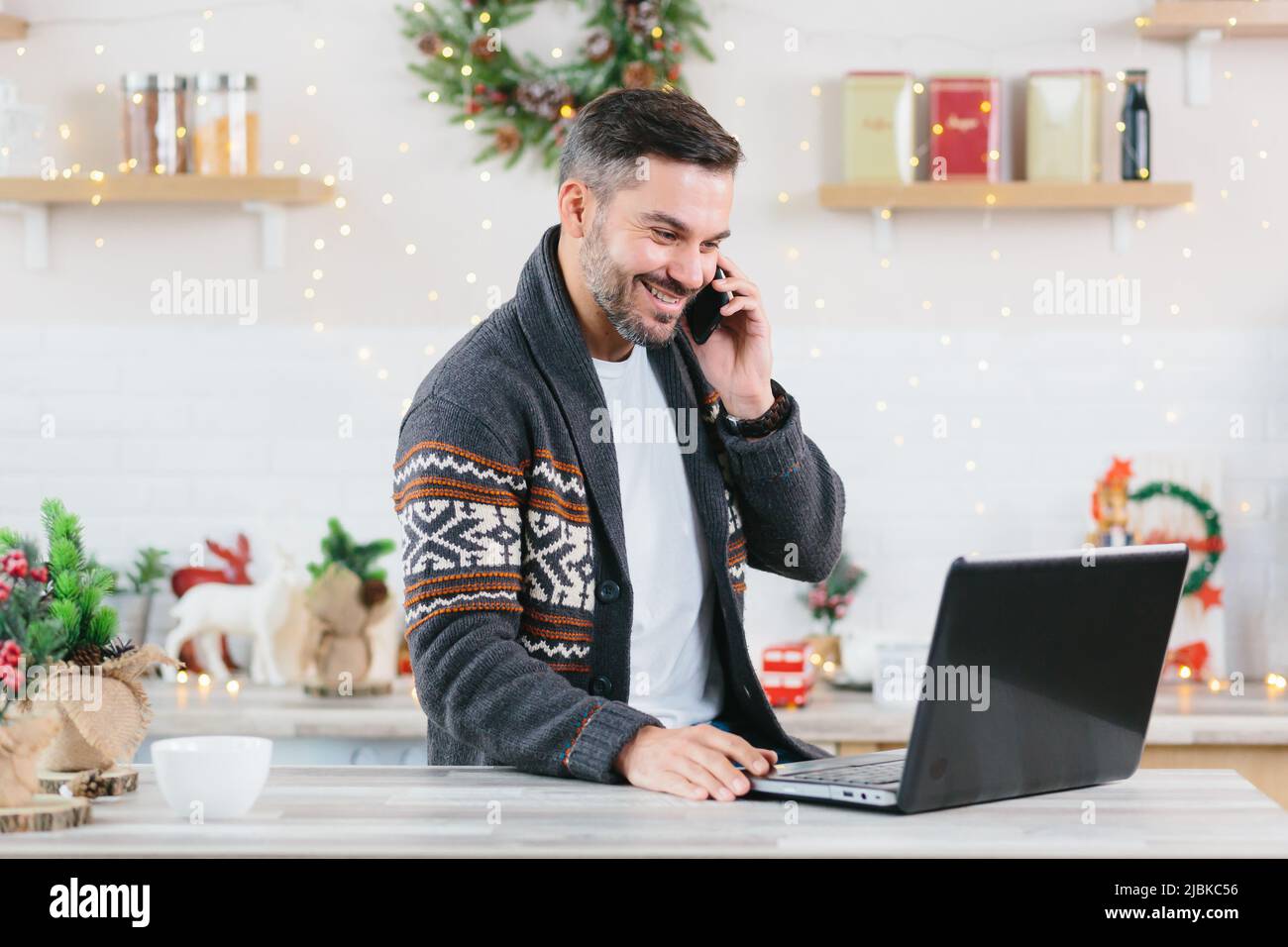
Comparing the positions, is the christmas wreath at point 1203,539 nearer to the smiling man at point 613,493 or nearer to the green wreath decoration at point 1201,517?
the green wreath decoration at point 1201,517

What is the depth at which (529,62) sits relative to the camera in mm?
3309

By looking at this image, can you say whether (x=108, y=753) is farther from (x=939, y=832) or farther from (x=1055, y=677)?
(x=1055, y=677)

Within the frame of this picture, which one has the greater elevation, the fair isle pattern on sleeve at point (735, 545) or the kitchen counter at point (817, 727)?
the fair isle pattern on sleeve at point (735, 545)

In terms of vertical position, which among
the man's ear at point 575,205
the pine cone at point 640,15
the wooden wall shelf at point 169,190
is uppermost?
the pine cone at point 640,15

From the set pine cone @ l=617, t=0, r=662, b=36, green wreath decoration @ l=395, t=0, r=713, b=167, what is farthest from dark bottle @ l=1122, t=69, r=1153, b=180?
pine cone @ l=617, t=0, r=662, b=36

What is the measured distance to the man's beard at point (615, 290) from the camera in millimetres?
1876

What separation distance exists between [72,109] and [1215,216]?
99.4 inches

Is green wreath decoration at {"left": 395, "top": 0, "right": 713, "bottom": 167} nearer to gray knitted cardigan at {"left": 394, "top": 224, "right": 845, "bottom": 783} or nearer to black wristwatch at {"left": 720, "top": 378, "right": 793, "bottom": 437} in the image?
gray knitted cardigan at {"left": 394, "top": 224, "right": 845, "bottom": 783}

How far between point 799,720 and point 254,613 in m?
1.13

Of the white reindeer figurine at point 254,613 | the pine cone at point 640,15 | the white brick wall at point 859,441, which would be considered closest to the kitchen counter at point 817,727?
the white reindeer figurine at point 254,613

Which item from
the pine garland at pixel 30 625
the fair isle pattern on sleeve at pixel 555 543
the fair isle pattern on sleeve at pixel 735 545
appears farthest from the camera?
the fair isle pattern on sleeve at pixel 735 545

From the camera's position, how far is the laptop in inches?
52.2

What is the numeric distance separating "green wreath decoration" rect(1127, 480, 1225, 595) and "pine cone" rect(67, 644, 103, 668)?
7.48 feet

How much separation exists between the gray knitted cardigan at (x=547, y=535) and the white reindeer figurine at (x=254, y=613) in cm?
129
